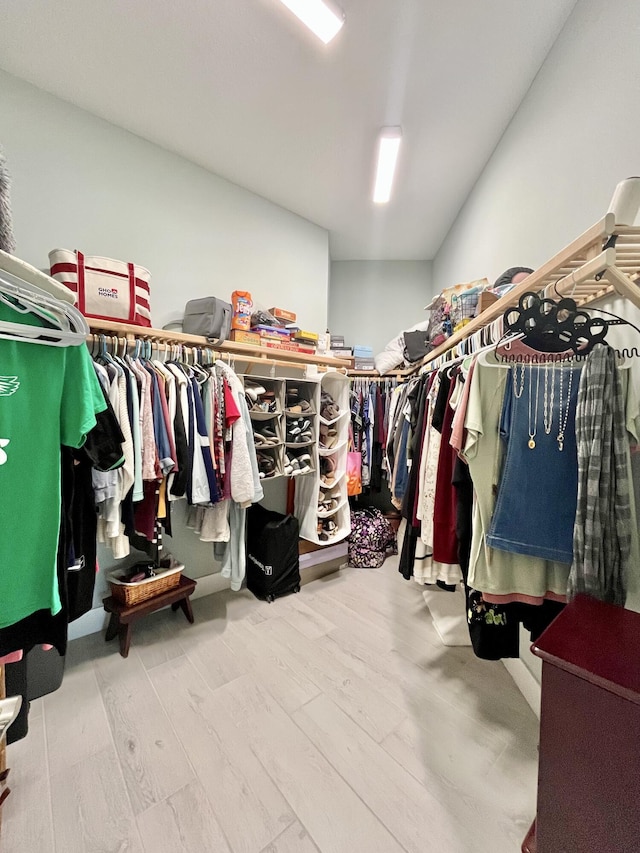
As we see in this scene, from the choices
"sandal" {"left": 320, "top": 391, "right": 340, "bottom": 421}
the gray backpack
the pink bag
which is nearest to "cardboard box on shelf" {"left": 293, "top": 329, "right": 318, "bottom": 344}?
"sandal" {"left": 320, "top": 391, "right": 340, "bottom": 421}

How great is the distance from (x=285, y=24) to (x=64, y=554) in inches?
96.1

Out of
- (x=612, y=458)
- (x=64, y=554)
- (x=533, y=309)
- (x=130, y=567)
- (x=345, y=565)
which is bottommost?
(x=345, y=565)

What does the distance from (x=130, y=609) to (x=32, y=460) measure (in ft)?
4.37

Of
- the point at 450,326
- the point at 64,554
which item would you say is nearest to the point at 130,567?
the point at 64,554

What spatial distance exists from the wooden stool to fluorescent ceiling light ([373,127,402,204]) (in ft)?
10.4

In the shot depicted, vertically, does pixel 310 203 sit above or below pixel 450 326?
above

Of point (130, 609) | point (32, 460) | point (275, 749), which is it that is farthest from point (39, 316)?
point (275, 749)

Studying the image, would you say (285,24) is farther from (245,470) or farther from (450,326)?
(245,470)

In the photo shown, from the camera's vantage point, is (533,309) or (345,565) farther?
(345,565)

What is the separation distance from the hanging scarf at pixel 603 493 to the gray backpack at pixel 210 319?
1.86m

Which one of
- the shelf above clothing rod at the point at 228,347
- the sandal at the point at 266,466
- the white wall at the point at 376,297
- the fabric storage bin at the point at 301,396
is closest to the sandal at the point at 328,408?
the fabric storage bin at the point at 301,396

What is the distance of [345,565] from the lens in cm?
290

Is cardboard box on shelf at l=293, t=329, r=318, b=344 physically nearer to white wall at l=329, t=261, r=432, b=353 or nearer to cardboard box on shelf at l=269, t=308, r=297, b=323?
cardboard box on shelf at l=269, t=308, r=297, b=323

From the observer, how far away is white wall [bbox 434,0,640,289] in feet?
3.81
